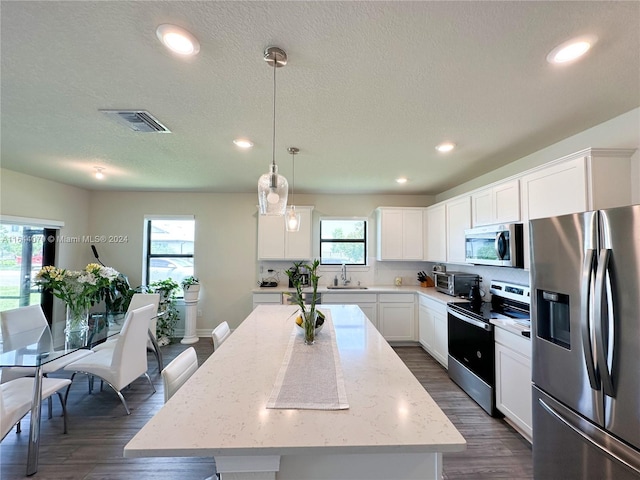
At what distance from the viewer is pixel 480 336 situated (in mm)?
2600

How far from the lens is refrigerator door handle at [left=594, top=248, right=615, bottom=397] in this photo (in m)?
1.31

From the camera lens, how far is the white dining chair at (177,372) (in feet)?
4.69

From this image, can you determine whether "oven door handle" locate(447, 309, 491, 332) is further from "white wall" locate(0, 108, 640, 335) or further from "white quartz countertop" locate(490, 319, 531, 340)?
"white wall" locate(0, 108, 640, 335)

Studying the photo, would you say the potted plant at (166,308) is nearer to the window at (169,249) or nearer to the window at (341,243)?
the window at (169,249)

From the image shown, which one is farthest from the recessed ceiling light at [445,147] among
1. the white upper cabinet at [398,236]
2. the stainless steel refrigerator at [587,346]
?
the white upper cabinet at [398,236]

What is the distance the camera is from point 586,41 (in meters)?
1.29

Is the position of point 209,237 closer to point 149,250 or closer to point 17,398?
point 149,250

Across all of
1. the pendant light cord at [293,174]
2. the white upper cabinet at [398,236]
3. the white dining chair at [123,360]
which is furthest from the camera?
the white upper cabinet at [398,236]

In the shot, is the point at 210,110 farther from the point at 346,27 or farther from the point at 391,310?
the point at 391,310

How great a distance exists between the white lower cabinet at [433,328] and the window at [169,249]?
4.00 metres

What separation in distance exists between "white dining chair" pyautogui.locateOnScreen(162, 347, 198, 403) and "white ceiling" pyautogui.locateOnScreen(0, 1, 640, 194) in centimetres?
164

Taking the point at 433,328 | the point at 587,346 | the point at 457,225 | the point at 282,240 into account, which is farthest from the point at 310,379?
the point at 282,240

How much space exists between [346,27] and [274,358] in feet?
5.83

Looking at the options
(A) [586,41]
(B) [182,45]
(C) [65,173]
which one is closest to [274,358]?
(B) [182,45]
